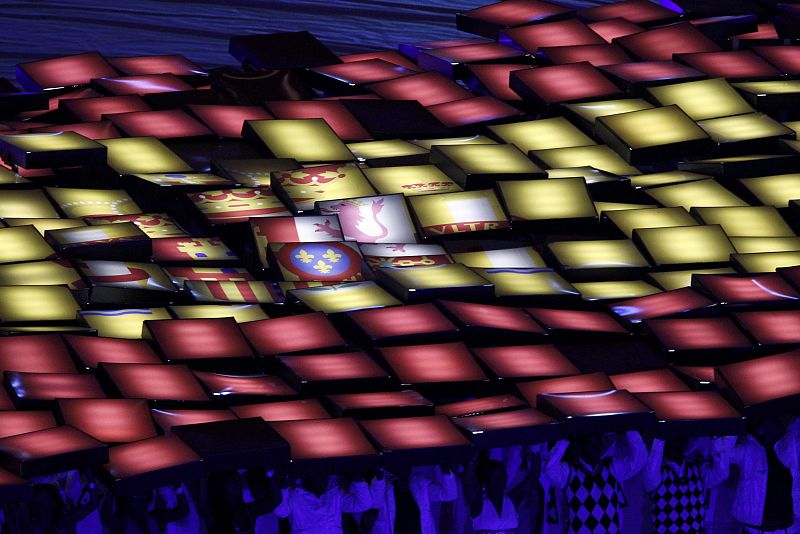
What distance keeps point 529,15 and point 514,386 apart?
292cm

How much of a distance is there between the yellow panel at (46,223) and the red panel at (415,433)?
4.21 feet

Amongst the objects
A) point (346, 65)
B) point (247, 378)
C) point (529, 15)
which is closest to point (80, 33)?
point (346, 65)

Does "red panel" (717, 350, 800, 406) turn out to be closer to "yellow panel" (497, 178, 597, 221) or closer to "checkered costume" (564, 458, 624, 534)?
"checkered costume" (564, 458, 624, 534)

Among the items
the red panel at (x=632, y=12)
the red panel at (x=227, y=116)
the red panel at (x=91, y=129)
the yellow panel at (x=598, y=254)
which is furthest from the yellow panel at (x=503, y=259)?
the red panel at (x=632, y=12)

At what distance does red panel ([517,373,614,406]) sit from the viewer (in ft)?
15.3

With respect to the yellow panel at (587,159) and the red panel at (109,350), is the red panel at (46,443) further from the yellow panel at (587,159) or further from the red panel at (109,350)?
the yellow panel at (587,159)

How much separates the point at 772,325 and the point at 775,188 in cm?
102

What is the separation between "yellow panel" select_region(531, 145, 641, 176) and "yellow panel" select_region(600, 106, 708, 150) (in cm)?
7

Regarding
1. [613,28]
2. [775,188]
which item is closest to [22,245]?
[775,188]

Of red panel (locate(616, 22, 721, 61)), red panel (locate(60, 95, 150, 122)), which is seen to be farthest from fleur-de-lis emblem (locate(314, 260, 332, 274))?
red panel (locate(616, 22, 721, 61))

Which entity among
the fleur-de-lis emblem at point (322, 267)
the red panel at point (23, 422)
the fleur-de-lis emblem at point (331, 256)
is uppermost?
the fleur-de-lis emblem at point (331, 256)

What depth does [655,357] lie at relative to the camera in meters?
4.90

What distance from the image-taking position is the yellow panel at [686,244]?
541cm

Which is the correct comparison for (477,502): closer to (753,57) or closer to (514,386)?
(514,386)
